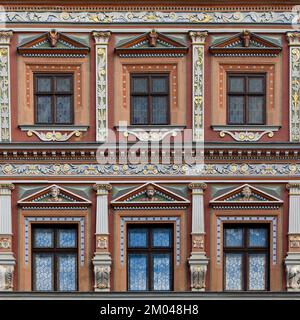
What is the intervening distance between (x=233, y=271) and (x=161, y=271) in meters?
1.83

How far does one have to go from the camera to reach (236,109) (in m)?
37.4

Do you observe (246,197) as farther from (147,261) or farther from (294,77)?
(294,77)

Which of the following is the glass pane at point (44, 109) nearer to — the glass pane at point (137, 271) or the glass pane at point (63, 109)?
the glass pane at point (63, 109)

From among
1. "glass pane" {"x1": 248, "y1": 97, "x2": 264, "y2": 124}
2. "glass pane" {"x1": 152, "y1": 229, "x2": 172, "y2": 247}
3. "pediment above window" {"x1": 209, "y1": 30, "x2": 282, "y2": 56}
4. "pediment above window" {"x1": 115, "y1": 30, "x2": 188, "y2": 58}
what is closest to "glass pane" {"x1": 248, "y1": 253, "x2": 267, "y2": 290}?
"glass pane" {"x1": 152, "y1": 229, "x2": 172, "y2": 247}

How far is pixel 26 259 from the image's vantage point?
36781 mm

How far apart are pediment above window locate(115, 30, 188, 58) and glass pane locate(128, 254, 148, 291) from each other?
16.9ft

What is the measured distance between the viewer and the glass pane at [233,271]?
36969 millimetres

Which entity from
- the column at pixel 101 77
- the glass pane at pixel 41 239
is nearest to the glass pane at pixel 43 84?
the column at pixel 101 77

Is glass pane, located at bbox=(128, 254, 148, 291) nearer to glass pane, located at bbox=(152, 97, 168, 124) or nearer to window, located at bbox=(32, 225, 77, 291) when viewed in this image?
window, located at bbox=(32, 225, 77, 291)

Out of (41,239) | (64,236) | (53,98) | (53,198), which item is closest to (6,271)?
(41,239)

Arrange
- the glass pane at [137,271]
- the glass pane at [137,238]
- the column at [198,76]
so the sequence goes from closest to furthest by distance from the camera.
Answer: the glass pane at [137,271]
the glass pane at [137,238]
the column at [198,76]
